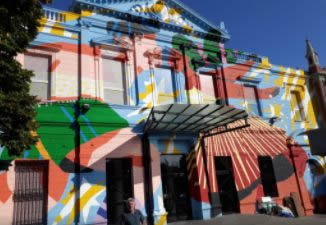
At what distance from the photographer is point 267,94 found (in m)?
17.4

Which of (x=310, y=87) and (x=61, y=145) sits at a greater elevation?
(x=310, y=87)

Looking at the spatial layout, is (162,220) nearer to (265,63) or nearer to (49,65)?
(49,65)

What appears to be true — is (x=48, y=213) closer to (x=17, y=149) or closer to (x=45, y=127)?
(x=45, y=127)

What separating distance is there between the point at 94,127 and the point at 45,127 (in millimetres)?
1785

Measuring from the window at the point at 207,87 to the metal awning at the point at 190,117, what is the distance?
7.40ft

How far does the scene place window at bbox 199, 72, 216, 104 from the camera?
15367 millimetres

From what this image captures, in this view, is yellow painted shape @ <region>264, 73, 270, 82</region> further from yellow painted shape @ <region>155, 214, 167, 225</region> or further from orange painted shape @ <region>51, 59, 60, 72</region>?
orange painted shape @ <region>51, 59, 60, 72</region>

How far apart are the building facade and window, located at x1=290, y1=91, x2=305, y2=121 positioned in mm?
672

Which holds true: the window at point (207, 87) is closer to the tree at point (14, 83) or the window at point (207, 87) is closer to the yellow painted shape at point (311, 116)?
the yellow painted shape at point (311, 116)

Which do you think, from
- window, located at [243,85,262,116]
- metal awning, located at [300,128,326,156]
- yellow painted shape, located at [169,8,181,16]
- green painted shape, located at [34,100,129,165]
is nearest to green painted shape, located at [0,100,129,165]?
green painted shape, located at [34,100,129,165]

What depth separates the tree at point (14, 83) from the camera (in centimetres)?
674

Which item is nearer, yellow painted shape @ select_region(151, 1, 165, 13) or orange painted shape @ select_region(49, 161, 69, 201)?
orange painted shape @ select_region(49, 161, 69, 201)

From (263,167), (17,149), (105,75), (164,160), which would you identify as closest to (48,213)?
(17,149)

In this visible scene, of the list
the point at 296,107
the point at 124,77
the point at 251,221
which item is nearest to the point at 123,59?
the point at 124,77
